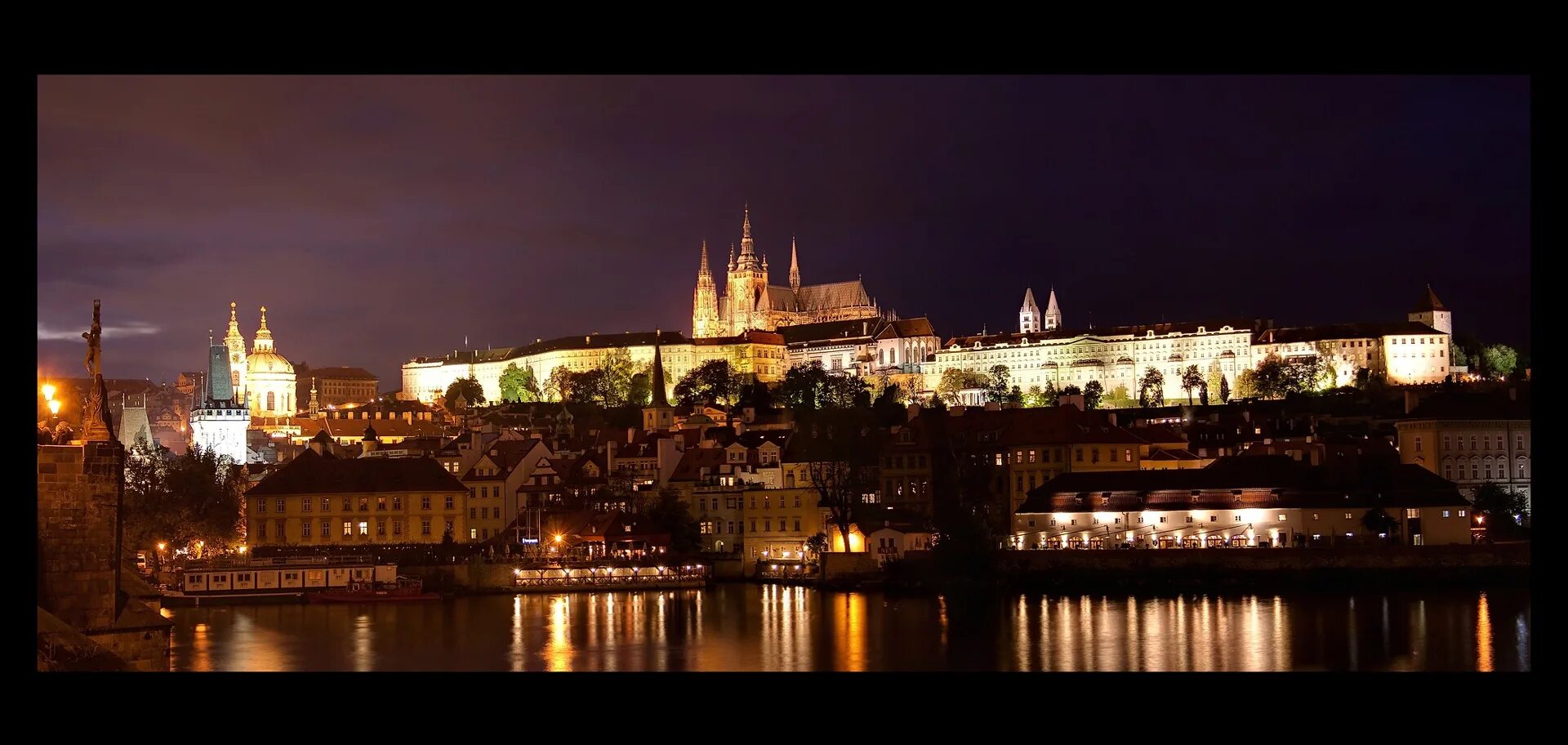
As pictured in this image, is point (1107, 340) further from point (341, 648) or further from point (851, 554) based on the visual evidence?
point (341, 648)

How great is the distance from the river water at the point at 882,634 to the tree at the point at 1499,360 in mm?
50635

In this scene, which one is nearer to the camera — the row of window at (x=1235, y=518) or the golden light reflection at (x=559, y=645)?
the golden light reflection at (x=559, y=645)

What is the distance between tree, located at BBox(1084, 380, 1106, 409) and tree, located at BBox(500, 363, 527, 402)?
29.0m

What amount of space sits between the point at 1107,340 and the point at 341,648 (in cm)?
7161

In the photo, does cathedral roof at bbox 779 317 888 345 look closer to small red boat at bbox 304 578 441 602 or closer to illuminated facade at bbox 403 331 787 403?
illuminated facade at bbox 403 331 787 403

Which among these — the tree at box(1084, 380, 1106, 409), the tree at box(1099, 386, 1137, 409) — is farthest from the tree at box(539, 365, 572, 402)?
the tree at box(1099, 386, 1137, 409)

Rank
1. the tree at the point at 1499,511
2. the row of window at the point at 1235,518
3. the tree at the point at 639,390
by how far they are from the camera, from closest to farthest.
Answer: the row of window at the point at 1235,518 < the tree at the point at 1499,511 < the tree at the point at 639,390

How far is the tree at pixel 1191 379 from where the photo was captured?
77938 millimetres

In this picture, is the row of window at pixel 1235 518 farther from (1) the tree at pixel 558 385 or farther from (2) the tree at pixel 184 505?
(1) the tree at pixel 558 385

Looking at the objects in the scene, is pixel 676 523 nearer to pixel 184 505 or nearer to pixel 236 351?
pixel 184 505

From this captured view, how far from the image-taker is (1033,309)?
11181 cm

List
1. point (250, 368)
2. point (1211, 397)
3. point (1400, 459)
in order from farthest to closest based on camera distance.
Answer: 1. point (250, 368)
2. point (1211, 397)
3. point (1400, 459)

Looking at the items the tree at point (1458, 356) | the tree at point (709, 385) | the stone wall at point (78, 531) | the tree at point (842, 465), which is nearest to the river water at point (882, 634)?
the tree at point (842, 465)
